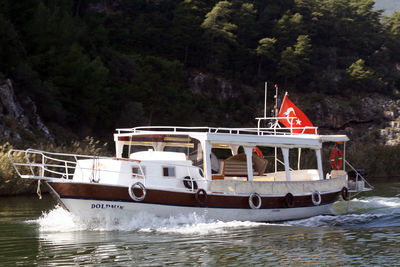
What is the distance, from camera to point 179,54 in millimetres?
78125

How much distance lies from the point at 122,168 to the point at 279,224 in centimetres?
521

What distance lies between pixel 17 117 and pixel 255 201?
24.3 m

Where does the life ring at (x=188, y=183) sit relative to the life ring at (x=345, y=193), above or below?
above

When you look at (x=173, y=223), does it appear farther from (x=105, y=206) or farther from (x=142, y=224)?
(x=105, y=206)

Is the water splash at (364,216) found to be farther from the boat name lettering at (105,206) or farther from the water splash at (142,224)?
the boat name lettering at (105,206)

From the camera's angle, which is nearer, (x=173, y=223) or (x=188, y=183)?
(x=173, y=223)

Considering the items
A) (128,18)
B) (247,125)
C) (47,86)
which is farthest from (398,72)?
(47,86)

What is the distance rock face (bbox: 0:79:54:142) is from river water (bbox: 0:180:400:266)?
16167 mm

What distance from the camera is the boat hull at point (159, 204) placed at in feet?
50.7

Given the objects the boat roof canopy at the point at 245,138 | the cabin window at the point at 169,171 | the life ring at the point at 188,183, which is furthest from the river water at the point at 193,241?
the boat roof canopy at the point at 245,138

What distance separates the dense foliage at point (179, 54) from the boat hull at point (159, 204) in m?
28.9

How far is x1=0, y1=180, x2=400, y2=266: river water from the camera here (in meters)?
12.4

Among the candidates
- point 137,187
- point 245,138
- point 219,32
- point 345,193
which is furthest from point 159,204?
point 219,32

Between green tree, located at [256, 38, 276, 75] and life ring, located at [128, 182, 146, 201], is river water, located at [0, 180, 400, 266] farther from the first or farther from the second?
green tree, located at [256, 38, 276, 75]
